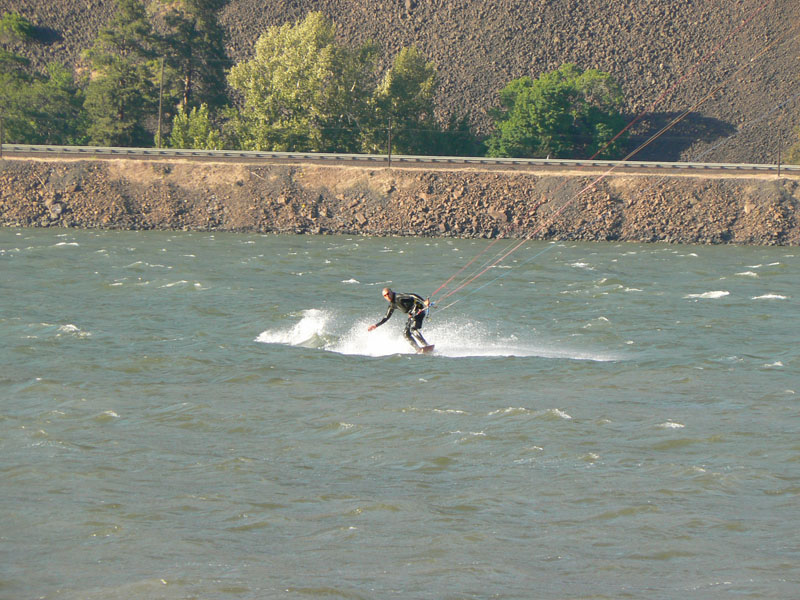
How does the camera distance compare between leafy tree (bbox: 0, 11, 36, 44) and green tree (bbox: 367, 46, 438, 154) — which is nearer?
green tree (bbox: 367, 46, 438, 154)

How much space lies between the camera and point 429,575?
1516 cm

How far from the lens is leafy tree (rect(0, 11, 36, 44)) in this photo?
11262 cm

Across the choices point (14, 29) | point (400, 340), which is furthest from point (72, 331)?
point (14, 29)

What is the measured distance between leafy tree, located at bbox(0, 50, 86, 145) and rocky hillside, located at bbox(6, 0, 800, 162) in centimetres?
2418

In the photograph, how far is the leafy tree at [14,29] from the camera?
112625 millimetres

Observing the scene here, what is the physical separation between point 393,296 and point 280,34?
59.0 meters

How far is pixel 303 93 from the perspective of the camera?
81312mm

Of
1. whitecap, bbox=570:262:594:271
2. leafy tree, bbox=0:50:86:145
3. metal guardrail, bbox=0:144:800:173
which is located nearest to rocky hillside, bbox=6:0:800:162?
leafy tree, bbox=0:50:86:145

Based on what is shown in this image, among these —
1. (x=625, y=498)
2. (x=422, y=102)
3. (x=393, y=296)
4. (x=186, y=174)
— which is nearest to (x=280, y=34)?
(x=422, y=102)

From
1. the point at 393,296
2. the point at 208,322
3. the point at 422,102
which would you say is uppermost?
the point at 422,102

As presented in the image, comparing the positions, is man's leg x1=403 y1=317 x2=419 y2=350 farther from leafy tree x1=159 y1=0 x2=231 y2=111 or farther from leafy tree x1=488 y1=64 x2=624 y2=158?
leafy tree x1=159 y1=0 x2=231 y2=111

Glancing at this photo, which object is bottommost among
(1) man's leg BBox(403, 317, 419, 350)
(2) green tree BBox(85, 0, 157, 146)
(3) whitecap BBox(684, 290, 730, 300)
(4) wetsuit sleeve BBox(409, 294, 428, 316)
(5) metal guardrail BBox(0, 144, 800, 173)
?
(3) whitecap BBox(684, 290, 730, 300)

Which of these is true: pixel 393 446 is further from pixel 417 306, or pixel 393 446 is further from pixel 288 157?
pixel 288 157

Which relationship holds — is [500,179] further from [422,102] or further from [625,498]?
[625,498]
